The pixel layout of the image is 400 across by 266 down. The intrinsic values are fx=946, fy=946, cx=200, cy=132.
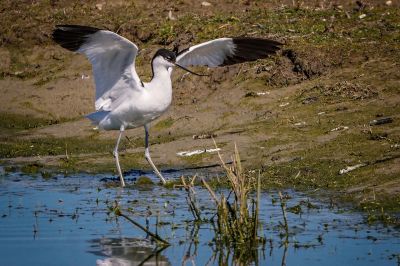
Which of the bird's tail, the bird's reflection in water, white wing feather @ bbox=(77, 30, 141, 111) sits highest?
white wing feather @ bbox=(77, 30, 141, 111)

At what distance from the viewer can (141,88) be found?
464 inches

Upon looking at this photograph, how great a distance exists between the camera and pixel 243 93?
1485 centimetres

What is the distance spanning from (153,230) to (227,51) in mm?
4175

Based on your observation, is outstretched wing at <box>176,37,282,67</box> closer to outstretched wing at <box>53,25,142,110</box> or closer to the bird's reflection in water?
outstretched wing at <box>53,25,142,110</box>

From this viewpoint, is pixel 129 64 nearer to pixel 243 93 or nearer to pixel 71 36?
pixel 71 36

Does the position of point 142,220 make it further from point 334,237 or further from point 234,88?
point 234,88

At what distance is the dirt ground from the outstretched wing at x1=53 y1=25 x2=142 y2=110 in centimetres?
136

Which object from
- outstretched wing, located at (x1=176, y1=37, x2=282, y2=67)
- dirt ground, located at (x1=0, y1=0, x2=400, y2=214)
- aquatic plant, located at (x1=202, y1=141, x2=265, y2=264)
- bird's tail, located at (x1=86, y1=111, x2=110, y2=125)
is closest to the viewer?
aquatic plant, located at (x1=202, y1=141, x2=265, y2=264)

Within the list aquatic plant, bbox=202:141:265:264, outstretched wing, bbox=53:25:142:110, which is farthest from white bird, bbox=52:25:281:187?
aquatic plant, bbox=202:141:265:264

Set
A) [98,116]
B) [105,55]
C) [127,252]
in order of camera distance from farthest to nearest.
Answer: [98,116] → [105,55] → [127,252]

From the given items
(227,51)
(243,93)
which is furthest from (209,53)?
(243,93)

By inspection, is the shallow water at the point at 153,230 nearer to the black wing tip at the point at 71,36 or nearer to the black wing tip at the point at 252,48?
the black wing tip at the point at 71,36

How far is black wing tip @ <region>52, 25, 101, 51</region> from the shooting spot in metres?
11.1

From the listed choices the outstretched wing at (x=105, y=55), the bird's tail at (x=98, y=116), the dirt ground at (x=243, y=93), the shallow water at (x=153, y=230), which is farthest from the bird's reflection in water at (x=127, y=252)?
the bird's tail at (x=98, y=116)
